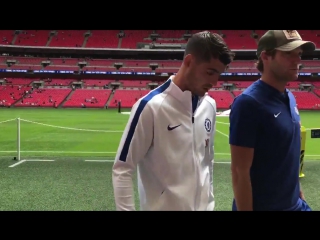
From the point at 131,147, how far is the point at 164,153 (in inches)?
8.3

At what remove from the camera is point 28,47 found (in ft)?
166

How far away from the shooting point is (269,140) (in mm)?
1968

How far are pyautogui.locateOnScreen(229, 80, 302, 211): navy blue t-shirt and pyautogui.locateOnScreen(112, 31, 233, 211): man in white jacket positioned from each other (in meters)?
0.25

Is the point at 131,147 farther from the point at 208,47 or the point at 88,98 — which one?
the point at 88,98

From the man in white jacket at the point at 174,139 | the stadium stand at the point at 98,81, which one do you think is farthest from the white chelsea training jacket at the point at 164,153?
the stadium stand at the point at 98,81

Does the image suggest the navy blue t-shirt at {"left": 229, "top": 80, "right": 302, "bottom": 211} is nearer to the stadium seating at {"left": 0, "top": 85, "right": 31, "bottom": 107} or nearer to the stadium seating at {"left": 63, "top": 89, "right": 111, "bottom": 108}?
the stadium seating at {"left": 63, "top": 89, "right": 111, "bottom": 108}

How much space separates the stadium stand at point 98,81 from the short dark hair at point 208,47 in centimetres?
3388

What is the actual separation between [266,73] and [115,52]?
50.4m

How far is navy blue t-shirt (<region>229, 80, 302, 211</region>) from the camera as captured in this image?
1950mm

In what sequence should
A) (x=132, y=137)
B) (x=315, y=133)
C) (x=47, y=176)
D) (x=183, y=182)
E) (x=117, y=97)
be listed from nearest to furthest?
(x=132, y=137) → (x=183, y=182) → (x=315, y=133) → (x=47, y=176) → (x=117, y=97)

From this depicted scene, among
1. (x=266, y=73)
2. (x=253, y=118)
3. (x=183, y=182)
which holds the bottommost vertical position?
(x=183, y=182)

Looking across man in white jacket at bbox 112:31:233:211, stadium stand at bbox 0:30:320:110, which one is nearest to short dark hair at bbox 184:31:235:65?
man in white jacket at bbox 112:31:233:211
